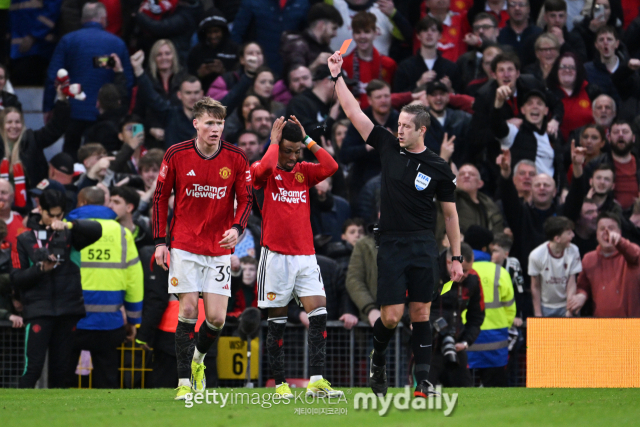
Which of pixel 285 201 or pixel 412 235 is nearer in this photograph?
pixel 412 235

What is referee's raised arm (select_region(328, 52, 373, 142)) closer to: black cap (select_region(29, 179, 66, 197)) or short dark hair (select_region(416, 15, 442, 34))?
black cap (select_region(29, 179, 66, 197))

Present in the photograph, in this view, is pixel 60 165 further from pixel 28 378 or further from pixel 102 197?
pixel 28 378

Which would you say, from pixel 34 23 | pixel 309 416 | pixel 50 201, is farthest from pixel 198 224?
pixel 34 23

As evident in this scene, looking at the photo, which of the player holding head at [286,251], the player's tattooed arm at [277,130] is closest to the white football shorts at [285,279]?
the player holding head at [286,251]

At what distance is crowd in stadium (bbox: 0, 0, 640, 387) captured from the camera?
11000 millimetres

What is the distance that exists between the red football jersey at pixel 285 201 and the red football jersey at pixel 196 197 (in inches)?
13.1

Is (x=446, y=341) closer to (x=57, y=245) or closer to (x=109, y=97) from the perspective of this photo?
(x=57, y=245)

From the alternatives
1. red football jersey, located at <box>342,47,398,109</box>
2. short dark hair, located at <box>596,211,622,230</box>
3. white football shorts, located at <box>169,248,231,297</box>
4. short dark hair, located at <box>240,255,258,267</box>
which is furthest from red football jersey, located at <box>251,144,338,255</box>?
red football jersey, located at <box>342,47,398,109</box>

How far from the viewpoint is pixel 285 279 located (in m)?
8.36

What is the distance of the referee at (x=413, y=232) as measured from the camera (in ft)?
25.4

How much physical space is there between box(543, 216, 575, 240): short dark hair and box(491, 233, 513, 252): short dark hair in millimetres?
482

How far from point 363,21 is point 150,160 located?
4041mm

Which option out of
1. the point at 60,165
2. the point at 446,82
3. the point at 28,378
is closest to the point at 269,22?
the point at 446,82

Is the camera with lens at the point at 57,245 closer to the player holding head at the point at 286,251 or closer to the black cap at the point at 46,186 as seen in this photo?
the black cap at the point at 46,186
